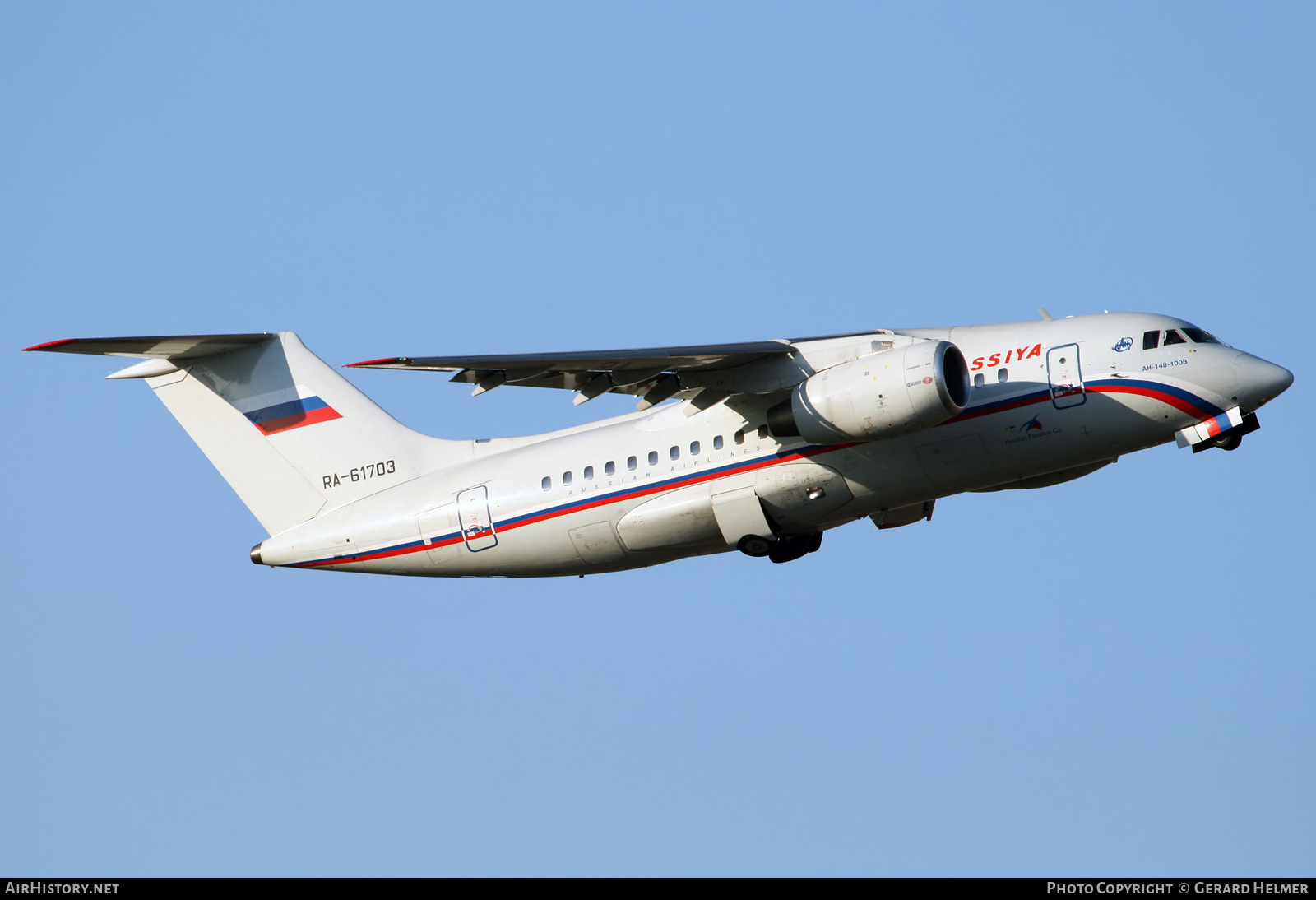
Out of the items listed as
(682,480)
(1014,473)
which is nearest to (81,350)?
(682,480)

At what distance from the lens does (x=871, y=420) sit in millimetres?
14930

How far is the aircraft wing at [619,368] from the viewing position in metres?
15.1

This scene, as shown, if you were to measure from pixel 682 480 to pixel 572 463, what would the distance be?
4.19ft

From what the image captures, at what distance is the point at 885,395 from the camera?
14.9 metres

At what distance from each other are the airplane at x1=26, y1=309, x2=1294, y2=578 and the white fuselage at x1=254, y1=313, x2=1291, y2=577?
21 mm

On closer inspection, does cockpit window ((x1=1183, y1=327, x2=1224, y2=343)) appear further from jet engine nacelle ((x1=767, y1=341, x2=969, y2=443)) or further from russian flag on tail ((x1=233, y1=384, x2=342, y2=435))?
russian flag on tail ((x1=233, y1=384, x2=342, y2=435))

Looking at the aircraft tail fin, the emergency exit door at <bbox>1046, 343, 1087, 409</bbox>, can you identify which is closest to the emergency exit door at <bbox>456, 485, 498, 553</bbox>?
the aircraft tail fin

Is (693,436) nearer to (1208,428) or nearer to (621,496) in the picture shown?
(621,496)

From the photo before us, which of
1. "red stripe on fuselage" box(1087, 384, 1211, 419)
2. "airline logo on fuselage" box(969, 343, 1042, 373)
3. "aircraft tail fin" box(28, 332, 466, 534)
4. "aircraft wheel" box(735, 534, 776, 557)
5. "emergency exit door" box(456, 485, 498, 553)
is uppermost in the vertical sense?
"aircraft tail fin" box(28, 332, 466, 534)

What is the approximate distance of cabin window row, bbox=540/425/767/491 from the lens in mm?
16406

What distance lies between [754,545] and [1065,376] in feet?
11.6

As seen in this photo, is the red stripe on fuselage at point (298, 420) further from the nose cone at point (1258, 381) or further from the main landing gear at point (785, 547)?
the nose cone at point (1258, 381)

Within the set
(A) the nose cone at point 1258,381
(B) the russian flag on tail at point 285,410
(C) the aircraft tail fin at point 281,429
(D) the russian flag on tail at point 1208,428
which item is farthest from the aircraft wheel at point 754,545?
(B) the russian flag on tail at point 285,410
